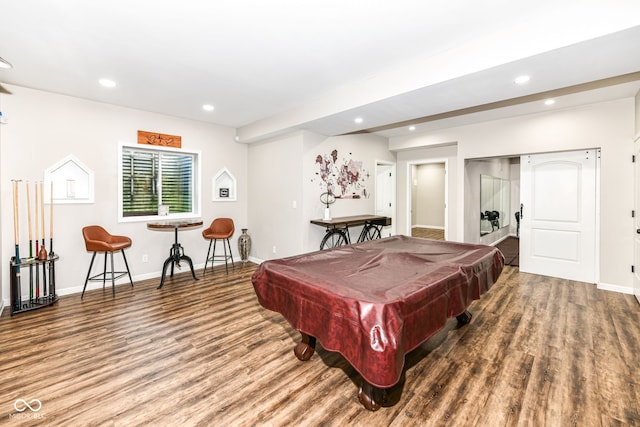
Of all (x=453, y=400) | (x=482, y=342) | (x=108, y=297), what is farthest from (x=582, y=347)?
(x=108, y=297)

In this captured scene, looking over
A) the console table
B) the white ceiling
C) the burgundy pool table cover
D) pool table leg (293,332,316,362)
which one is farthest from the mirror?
pool table leg (293,332,316,362)

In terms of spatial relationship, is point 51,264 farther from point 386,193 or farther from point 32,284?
point 386,193

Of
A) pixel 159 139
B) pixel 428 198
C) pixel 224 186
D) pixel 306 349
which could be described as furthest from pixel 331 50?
pixel 428 198

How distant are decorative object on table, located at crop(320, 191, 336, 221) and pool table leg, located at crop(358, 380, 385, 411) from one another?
3.34m

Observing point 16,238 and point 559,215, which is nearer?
point 16,238

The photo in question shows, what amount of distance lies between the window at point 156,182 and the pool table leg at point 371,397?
166 inches

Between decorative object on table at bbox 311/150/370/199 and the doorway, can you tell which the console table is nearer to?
decorative object on table at bbox 311/150/370/199

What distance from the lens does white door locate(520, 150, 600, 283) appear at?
428 cm

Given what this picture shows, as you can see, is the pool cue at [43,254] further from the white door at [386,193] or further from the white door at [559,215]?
the white door at [559,215]

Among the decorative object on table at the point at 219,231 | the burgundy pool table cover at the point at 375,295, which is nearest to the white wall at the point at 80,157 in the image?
the decorative object on table at the point at 219,231

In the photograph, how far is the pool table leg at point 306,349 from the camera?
231 centimetres

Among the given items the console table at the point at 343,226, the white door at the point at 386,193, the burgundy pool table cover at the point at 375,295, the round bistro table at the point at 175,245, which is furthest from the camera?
the white door at the point at 386,193

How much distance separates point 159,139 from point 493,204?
7203 millimetres

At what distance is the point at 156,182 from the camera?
15.8 ft
